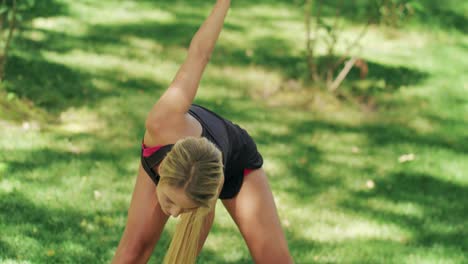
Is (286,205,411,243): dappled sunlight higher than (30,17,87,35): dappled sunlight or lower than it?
lower

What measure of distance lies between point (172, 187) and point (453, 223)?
3.00 meters

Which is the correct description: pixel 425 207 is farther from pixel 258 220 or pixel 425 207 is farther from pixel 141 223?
pixel 141 223

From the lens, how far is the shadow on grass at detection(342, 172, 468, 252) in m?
5.20

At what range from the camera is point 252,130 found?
21.6 feet

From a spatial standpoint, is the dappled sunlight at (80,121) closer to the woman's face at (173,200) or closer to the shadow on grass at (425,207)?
the shadow on grass at (425,207)

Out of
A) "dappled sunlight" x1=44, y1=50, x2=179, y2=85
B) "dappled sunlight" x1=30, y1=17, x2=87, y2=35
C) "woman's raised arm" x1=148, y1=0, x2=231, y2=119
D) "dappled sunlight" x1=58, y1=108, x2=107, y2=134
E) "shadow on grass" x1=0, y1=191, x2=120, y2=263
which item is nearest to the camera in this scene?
"woman's raised arm" x1=148, y1=0, x2=231, y2=119

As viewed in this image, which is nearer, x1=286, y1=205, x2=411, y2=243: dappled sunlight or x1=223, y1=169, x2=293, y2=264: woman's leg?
x1=223, y1=169, x2=293, y2=264: woman's leg

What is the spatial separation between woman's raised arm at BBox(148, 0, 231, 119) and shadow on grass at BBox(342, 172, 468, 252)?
2.50 m

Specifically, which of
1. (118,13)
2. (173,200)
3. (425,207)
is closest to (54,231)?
(173,200)

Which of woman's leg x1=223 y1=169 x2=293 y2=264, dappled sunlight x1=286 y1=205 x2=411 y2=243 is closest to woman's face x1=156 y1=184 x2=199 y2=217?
woman's leg x1=223 y1=169 x2=293 y2=264

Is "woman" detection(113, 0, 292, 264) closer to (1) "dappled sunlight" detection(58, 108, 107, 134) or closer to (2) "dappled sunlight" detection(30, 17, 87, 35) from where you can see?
(1) "dappled sunlight" detection(58, 108, 107, 134)

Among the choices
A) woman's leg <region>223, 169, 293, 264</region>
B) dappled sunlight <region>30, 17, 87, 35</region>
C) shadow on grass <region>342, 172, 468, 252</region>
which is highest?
woman's leg <region>223, 169, 293, 264</region>

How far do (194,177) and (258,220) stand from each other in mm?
569

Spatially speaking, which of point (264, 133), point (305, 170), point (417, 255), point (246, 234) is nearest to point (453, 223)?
point (417, 255)
